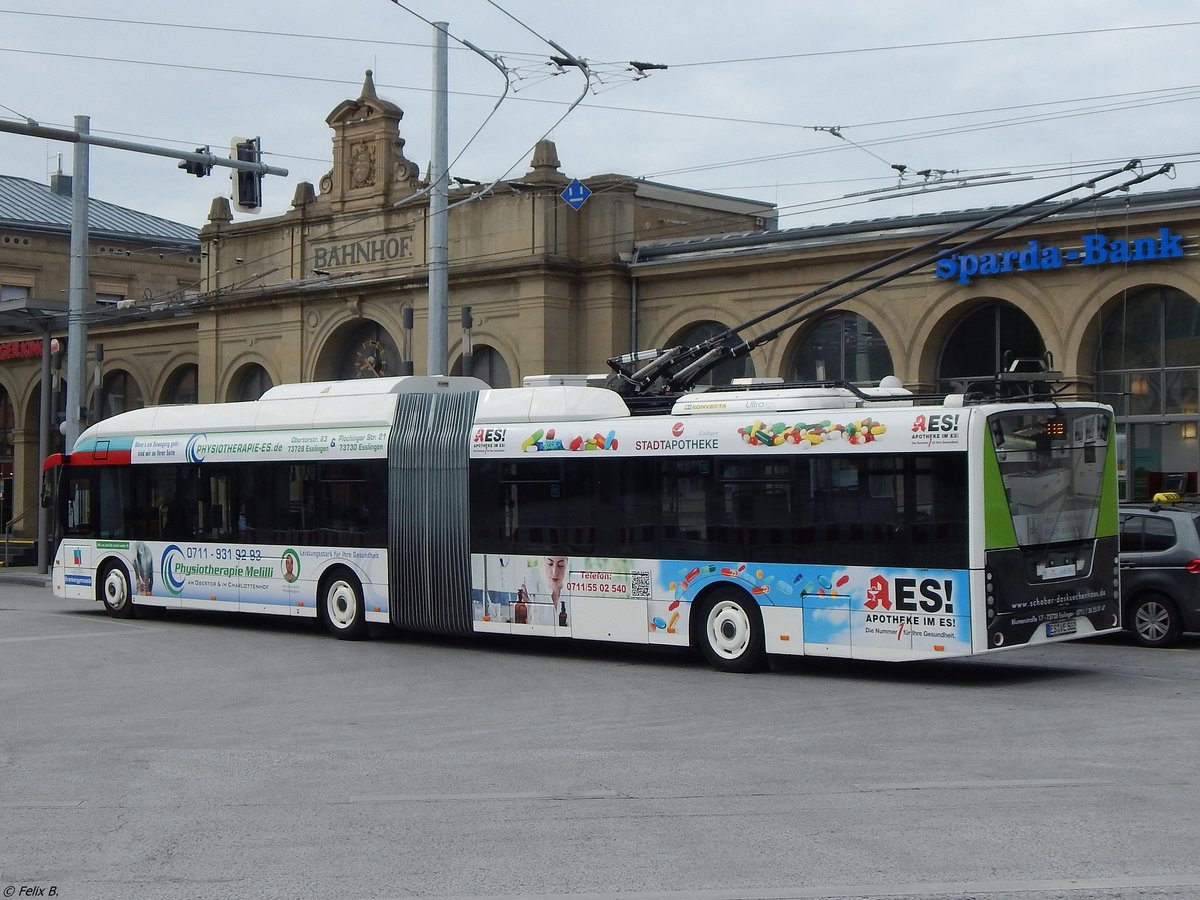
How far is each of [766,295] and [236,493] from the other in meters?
11.8

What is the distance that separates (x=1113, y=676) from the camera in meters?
14.7

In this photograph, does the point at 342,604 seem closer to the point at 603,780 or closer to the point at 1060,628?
the point at 1060,628

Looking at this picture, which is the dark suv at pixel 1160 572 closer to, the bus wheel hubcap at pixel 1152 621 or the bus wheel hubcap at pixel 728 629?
the bus wheel hubcap at pixel 1152 621

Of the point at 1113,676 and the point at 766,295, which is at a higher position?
the point at 766,295

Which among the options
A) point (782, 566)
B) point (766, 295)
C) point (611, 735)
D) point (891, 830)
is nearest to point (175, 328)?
point (766, 295)

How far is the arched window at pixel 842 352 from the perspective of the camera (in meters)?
27.8

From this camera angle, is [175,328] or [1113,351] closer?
[1113,351]

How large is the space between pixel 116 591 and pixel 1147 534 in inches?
583

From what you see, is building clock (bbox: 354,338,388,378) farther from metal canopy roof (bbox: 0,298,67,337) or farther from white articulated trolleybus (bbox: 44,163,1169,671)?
white articulated trolleybus (bbox: 44,163,1169,671)

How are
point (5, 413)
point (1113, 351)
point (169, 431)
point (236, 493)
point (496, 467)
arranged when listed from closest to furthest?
point (496, 467)
point (236, 493)
point (169, 431)
point (1113, 351)
point (5, 413)

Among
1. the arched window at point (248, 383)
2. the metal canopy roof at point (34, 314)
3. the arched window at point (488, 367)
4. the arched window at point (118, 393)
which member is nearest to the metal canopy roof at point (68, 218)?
the arched window at point (118, 393)

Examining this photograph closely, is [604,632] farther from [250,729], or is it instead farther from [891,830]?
[891,830]

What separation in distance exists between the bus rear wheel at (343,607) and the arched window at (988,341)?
11153 mm

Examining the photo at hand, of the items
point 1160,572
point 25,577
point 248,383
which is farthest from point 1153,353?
point 25,577
